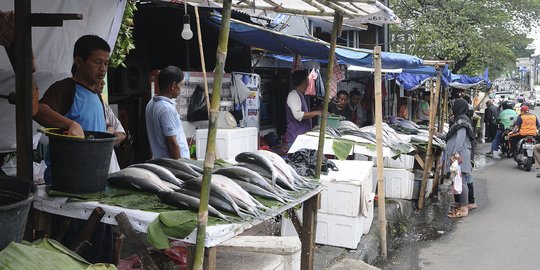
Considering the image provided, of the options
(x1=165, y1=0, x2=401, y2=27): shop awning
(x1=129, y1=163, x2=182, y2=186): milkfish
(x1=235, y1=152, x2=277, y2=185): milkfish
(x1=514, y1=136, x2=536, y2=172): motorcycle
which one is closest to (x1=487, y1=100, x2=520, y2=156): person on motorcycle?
(x1=514, y1=136, x2=536, y2=172): motorcycle

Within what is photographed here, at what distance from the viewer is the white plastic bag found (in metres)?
9.02

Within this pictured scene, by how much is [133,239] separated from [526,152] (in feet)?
45.7

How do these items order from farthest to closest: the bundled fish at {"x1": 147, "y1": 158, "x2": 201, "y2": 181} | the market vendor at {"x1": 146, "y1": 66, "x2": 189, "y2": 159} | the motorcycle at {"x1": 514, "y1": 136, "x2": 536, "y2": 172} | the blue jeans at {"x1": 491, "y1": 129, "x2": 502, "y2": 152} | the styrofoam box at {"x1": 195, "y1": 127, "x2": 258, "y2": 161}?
the blue jeans at {"x1": 491, "y1": 129, "x2": 502, "y2": 152}
the motorcycle at {"x1": 514, "y1": 136, "x2": 536, "y2": 172}
the styrofoam box at {"x1": 195, "y1": 127, "x2": 258, "y2": 161}
the market vendor at {"x1": 146, "y1": 66, "x2": 189, "y2": 159}
the bundled fish at {"x1": 147, "y1": 158, "x2": 201, "y2": 181}

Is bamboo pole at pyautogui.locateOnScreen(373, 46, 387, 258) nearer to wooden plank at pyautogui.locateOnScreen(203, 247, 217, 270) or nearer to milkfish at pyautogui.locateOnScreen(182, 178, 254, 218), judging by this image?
milkfish at pyautogui.locateOnScreen(182, 178, 254, 218)

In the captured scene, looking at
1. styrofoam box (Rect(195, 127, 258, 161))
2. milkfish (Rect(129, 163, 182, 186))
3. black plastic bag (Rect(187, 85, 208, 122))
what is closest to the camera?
milkfish (Rect(129, 163, 182, 186))

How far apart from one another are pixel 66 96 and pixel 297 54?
243 inches

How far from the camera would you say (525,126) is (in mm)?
14789

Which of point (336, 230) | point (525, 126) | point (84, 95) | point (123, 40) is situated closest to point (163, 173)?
point (84, 95)

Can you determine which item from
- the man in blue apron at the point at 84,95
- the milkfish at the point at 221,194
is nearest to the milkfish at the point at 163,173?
the milkfish at the point at 221,194

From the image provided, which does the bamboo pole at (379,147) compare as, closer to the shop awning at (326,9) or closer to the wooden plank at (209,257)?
the shop awning at (326,9)

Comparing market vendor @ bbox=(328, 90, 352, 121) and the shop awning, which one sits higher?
the shop awning

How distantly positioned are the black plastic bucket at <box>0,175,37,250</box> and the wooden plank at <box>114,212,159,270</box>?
540 millimetres

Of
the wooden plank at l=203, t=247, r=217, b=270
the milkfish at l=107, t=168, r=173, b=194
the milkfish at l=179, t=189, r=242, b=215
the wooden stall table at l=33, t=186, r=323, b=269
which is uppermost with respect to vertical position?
the milkfish at l=107, t=168, r=173, b=194

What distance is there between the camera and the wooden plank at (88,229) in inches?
117
